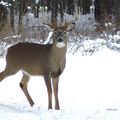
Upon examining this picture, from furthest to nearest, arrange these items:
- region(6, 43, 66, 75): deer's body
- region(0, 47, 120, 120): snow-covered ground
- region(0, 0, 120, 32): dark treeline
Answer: region(0, 0, 120, 32): dark treeline → region(6, 43, 66, 75): deer's body → region(0, 47, 120, 120): snow-covered ground

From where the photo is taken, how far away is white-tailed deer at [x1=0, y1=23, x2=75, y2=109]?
895 cm

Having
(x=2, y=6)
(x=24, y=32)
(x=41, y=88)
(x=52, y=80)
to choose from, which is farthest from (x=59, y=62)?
(x=2, y=6)

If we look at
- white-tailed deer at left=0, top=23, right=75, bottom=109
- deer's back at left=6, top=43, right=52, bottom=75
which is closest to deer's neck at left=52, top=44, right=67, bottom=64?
white-tailed deer at left=0, top=23, right=75, bottom=109

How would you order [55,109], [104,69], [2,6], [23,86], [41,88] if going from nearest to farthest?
[55,109], [23,86], [41,88], [104,69], [2,6]

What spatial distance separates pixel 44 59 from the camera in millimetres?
9109

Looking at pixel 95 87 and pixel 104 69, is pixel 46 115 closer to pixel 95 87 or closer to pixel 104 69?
pixel 95 87

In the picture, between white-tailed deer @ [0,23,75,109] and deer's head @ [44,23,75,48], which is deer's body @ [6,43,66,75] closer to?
white-tailed deer @ [0,23,75,109]

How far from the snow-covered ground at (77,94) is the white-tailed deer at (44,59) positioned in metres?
0.47

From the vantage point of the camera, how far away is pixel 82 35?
1909 cm

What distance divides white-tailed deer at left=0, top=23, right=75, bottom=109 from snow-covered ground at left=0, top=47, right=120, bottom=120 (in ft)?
1.55

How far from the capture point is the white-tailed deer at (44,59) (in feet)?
29.3

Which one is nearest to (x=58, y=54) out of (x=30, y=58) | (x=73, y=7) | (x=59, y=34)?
(x=59, y=34)

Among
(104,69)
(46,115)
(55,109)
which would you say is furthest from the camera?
(104,69)

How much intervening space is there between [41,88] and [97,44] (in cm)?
639
